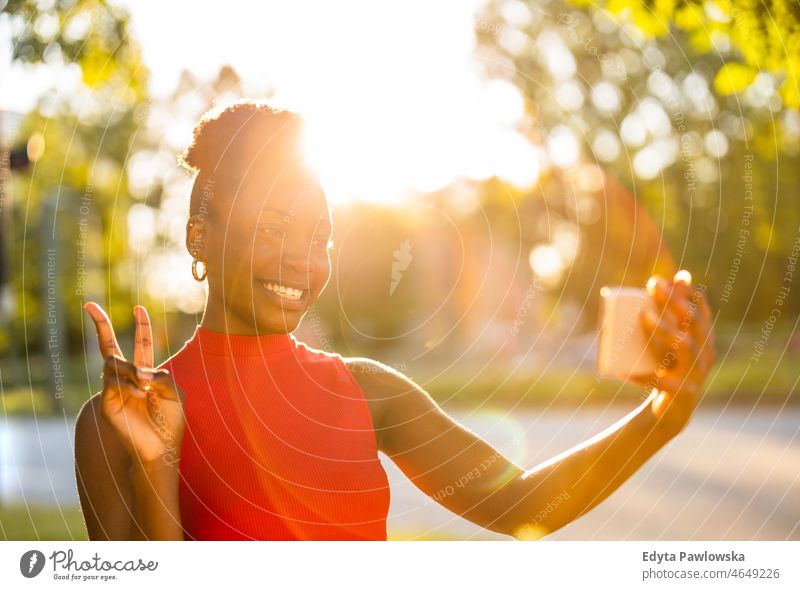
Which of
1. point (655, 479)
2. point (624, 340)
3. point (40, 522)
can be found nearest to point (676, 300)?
point (624, 340)

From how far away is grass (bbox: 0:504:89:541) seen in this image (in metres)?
5.41

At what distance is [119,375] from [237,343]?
0.40 meters

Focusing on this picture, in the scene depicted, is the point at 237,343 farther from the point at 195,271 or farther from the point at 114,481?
the point at 114,481

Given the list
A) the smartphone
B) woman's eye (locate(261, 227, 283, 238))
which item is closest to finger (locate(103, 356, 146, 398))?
woman's eye (locate(261, 227, 283, 238))

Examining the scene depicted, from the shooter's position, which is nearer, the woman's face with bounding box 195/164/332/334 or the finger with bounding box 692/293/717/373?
the finger with bounding box 692/293/717/373

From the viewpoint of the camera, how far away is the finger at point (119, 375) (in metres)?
1.67

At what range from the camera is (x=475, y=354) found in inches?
814

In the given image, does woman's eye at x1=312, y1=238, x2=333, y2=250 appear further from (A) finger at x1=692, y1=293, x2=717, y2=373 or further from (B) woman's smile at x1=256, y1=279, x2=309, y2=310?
(A) finger at x1=692, y1=293, x2=717, y2=373

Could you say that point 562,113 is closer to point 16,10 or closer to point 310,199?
point 16,10

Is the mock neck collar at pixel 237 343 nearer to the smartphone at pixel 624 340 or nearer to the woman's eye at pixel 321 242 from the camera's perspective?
the woman's eye at pixel 321 242

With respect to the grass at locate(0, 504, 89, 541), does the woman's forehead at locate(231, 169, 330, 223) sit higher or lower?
higher

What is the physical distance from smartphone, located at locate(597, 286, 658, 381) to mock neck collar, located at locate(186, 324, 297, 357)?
2.22 feet

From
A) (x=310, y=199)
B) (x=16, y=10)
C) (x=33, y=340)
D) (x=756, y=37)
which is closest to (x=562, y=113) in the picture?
(x=756, y=37)
